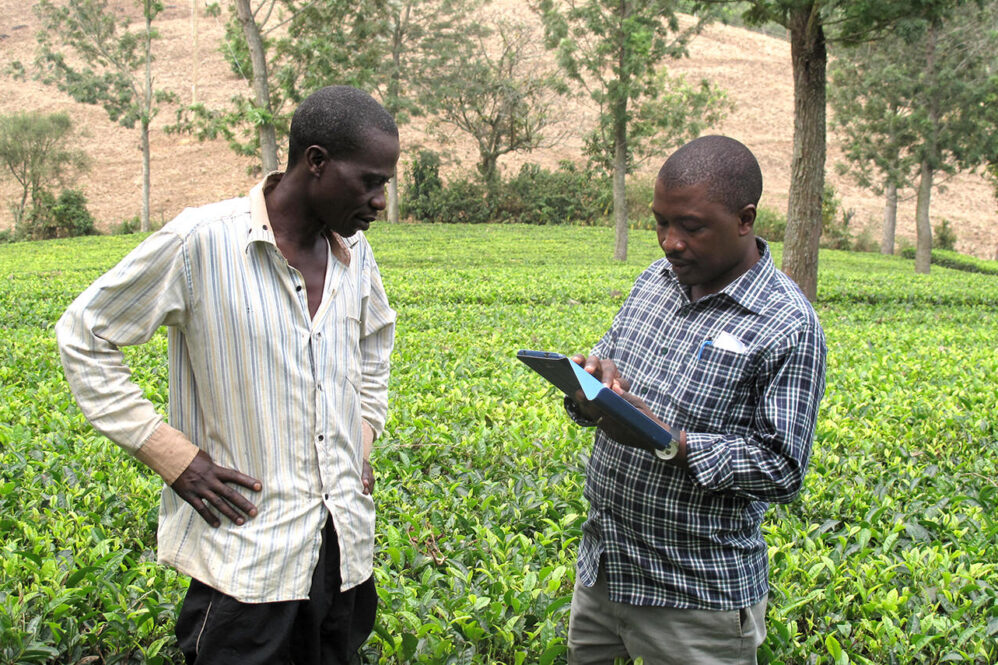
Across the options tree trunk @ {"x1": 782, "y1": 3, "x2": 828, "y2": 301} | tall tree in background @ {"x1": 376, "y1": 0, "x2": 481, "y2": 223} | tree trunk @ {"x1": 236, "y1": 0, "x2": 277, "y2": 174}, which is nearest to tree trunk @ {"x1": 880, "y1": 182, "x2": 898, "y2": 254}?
tall tree in background @ {"x1": 376, "y1": 0, "x2": 481, "y2": 223}

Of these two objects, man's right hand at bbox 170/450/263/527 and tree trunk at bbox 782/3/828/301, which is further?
tree trunk at bbox 782/3/828/301

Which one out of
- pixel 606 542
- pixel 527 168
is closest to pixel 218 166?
pixel 527 168

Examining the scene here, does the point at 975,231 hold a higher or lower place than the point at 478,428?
higher

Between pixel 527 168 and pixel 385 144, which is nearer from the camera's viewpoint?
pixel 385 144

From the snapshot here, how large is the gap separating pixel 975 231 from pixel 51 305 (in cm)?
3912

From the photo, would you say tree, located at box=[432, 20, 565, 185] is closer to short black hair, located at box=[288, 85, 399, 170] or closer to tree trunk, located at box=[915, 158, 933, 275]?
tree trunk, located at box=[915, 158, 933, 275]

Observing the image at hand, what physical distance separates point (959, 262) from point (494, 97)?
1656cm

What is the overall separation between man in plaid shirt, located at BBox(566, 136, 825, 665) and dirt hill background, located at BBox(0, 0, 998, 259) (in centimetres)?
2782

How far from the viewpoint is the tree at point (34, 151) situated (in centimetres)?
2945

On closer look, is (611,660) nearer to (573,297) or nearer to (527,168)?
(573,297)

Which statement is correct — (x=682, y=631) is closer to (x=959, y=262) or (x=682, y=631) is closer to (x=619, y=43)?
(x=619, y=43)

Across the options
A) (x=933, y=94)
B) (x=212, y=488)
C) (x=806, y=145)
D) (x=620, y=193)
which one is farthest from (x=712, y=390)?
(x=933, y=94)

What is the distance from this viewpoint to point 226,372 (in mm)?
1852

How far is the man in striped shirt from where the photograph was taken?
1.79 metres
